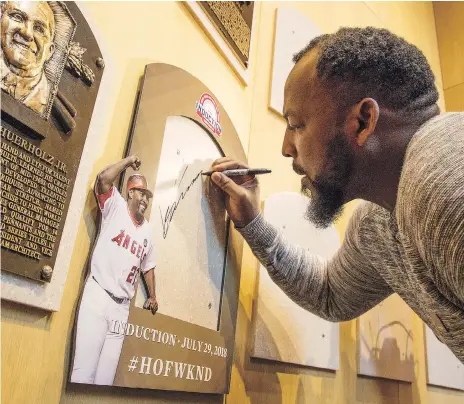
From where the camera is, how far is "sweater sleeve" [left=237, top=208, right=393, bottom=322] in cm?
99

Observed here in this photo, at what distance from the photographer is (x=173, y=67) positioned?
34.5 inches

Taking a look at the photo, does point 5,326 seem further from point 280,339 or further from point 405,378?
point 405,378

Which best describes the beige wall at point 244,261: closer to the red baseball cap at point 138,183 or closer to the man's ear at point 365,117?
the red baseball cap at point 138,183

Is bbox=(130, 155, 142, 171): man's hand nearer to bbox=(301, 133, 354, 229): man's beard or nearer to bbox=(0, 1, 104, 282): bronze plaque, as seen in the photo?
bbox=(0, 1, 104, 282): bronze plaque

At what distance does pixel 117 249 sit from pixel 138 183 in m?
0.12

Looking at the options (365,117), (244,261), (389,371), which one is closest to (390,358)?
(389,371)

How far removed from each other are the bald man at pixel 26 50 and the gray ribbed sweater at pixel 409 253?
0.51m

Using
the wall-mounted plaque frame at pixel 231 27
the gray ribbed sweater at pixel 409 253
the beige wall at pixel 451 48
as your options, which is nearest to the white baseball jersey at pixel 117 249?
the gray ribbed sweater at pixel 409 253

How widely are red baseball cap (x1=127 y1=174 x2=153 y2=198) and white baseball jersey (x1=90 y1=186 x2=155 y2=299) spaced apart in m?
0.03

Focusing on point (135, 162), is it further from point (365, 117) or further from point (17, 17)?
point (365, 117)

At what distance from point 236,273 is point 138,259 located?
329 millimetres

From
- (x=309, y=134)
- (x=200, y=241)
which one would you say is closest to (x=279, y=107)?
(x=309, y=134)

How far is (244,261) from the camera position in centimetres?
106

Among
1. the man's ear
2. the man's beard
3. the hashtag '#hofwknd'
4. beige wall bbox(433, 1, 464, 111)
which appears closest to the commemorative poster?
the hashtag '#hofwknd'
